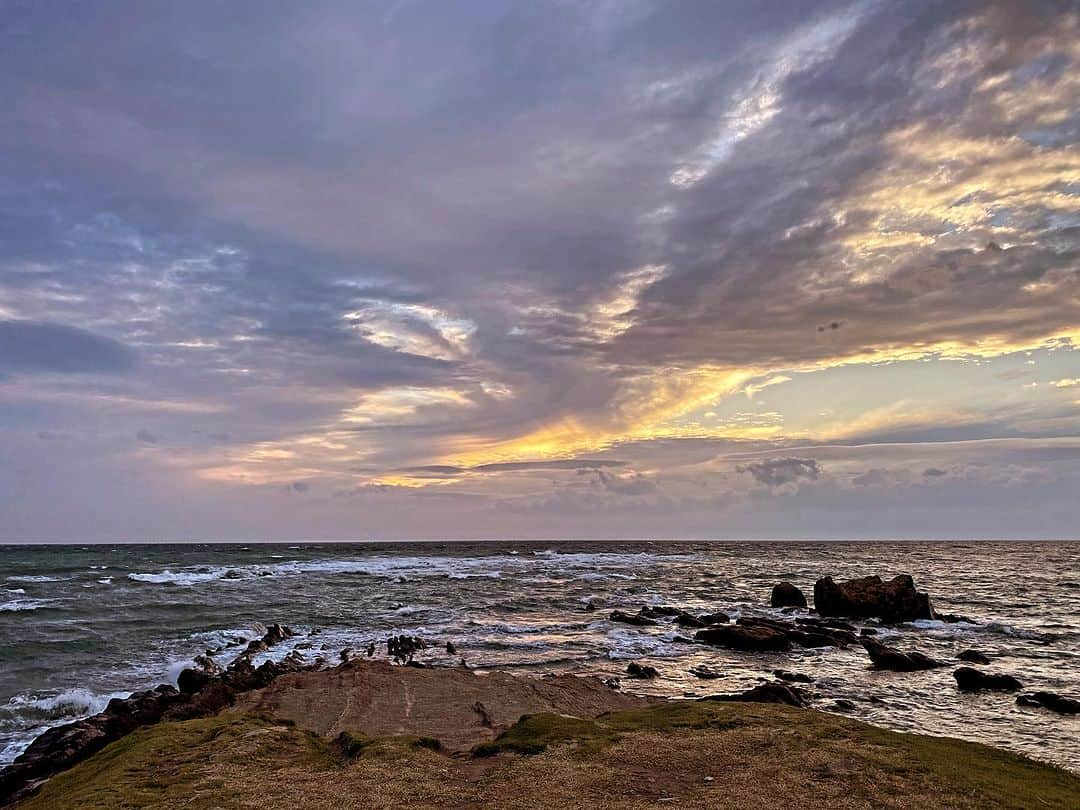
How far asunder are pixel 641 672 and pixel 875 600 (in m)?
22.1

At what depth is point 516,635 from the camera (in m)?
32.4

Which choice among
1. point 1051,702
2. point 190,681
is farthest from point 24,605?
point 1051,702

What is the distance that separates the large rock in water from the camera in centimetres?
3784

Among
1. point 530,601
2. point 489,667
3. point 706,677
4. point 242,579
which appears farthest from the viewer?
point 242,579

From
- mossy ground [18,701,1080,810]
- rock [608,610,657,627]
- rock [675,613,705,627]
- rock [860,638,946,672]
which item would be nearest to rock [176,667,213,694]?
mossy ground [18,701,1080,810]

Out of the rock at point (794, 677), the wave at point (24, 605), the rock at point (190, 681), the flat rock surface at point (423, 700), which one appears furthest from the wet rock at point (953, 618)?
the wave at point (24, 605)

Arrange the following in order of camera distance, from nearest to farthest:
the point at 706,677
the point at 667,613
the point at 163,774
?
1. the point at 163,774
2. the point at 706,677
3. the point at 667,613

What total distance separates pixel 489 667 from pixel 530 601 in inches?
894

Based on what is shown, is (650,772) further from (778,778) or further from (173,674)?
(173,674)

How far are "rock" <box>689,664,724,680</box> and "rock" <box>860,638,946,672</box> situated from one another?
5.94 m

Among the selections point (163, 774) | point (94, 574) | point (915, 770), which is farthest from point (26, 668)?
point (94, 574)

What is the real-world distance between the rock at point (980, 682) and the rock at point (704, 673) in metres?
7.21

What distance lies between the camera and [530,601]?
47094 millimetres

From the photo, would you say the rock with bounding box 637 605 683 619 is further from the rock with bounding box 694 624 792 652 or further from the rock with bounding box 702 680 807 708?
the rock with bounding box 702 680 807 708
